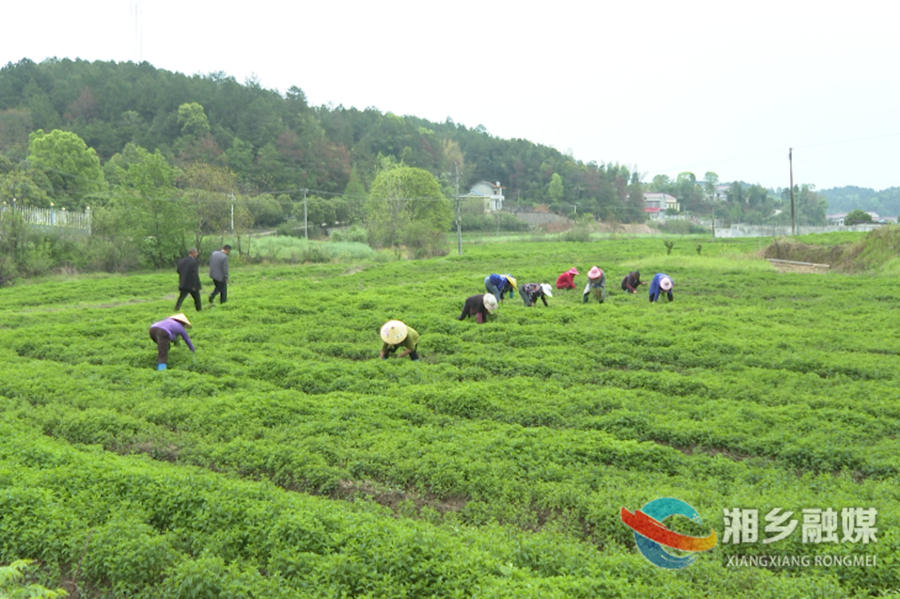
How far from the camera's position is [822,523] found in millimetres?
6078

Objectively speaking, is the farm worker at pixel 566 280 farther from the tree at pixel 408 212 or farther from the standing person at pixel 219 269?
the tree at pixel 408 212

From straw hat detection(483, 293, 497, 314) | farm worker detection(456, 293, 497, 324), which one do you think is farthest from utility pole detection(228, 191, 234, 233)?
straw hat detection(483, 293, 497, 314)

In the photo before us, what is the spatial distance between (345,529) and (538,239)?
64713mm

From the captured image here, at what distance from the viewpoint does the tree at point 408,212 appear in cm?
5219

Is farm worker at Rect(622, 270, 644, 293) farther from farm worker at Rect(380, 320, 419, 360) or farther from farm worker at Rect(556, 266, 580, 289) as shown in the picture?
farm worker at Rect(380, 320, 419, 360)

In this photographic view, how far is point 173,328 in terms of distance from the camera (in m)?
12.9

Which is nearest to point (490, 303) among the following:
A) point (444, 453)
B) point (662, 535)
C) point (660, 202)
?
point (444, 453)

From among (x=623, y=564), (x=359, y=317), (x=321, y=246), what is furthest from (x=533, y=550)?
(x=321, y=246)

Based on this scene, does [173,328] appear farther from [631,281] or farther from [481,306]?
[631,281]

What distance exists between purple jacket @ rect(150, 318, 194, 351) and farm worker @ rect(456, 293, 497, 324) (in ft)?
22.5

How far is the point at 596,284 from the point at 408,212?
138 ft

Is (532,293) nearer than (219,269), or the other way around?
(532,293)

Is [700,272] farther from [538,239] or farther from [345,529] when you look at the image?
[538,239]

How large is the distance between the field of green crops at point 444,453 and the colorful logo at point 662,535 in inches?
3.9
